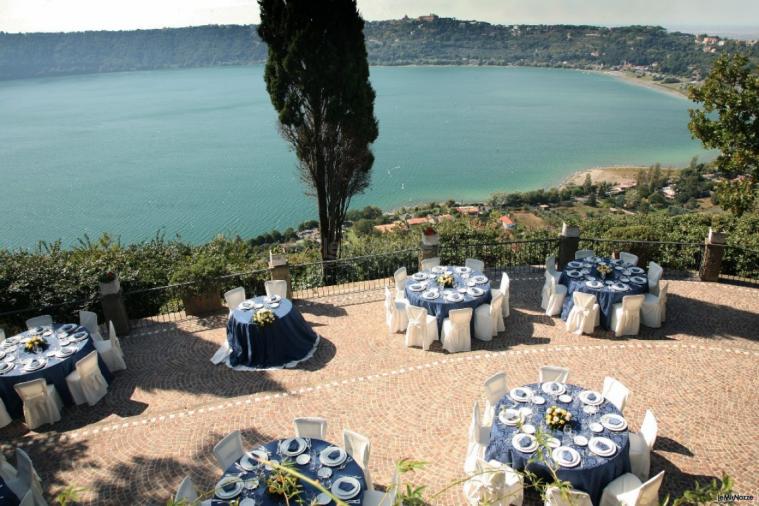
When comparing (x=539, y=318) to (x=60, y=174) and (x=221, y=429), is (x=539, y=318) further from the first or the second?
(x=60, y=174)

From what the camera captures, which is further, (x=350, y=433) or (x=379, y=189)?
(x=379, y=189)

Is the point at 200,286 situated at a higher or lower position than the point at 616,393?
lower

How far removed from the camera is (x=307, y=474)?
18.5 ft

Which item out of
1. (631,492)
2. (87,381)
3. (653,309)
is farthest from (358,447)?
(653,309)

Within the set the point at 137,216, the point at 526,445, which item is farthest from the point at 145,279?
the point at 137,216

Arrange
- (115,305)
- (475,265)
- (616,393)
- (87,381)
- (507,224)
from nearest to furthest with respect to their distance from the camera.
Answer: (616,393)
(87,381)
(115,305)
(475,265)
(507,224)

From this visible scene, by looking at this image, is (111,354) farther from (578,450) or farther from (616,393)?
(616,393)

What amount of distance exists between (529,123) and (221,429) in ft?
335

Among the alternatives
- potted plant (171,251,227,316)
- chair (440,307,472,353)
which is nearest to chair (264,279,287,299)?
potted plant (171,251,227,316)

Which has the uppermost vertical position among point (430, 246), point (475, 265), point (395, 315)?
point (430, 246)

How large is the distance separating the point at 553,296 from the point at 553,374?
12.0 feet

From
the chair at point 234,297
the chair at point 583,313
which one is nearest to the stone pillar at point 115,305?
the chair at point 234,297

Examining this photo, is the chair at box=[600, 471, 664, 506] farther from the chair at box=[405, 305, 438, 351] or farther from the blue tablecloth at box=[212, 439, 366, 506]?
the chair at box=[405, 305, 438, 351]

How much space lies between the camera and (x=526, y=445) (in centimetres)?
591
